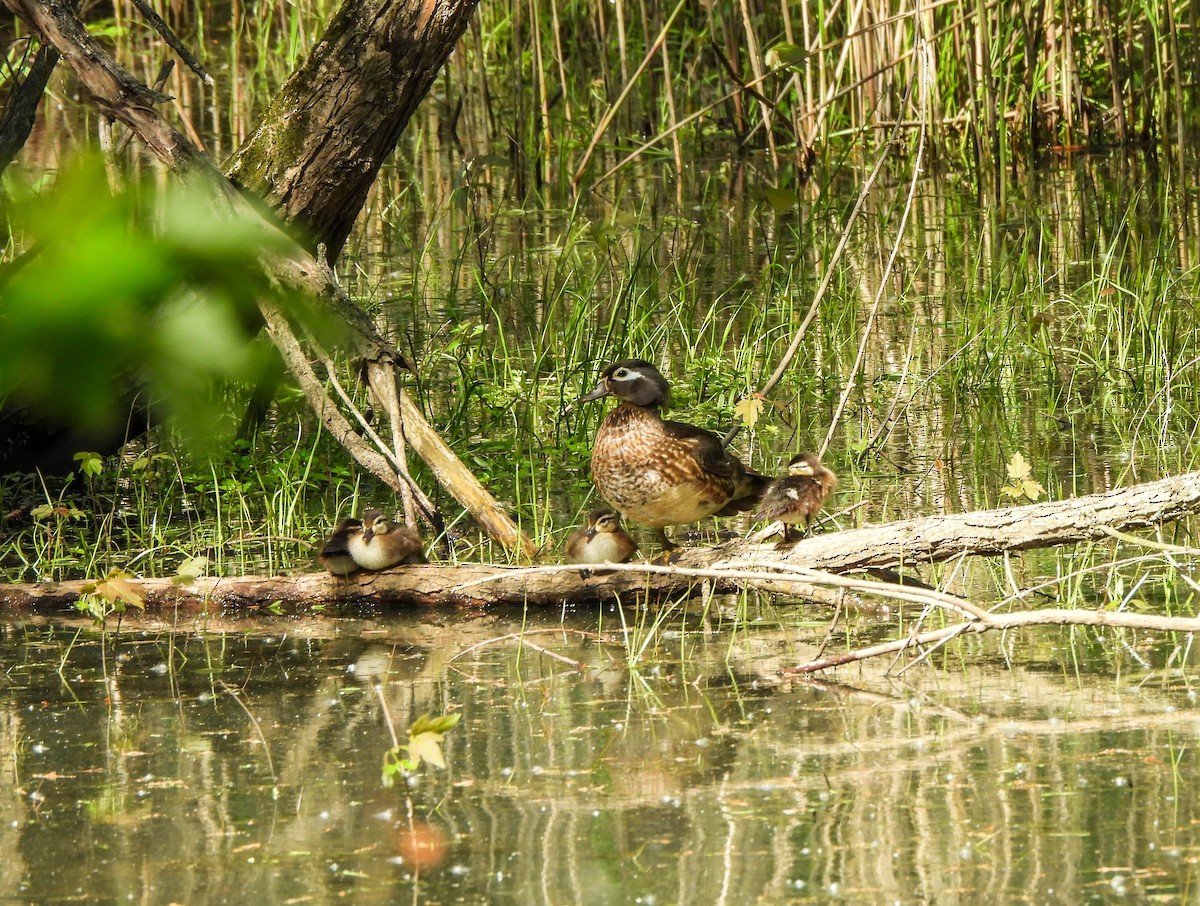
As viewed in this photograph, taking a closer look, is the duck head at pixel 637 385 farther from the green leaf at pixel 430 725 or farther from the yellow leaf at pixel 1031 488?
the green leaf at pixel 430 725

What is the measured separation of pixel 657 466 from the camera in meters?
5.15

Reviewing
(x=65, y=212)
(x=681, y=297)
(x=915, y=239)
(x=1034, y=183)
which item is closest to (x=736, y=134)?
(x=1034, y=183)

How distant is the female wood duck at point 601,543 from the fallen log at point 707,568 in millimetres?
180

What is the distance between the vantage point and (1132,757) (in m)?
3.44

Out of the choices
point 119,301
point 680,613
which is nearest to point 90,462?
point 680,613

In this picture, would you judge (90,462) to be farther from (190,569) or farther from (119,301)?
(119,301)

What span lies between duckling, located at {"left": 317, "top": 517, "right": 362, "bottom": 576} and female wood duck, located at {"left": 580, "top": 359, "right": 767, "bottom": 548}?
0.84 m

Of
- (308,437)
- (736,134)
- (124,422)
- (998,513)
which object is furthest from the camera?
(736,134)

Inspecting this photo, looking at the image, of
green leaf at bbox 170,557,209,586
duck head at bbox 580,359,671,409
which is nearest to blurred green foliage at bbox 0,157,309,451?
green leaf at bbox 170,557,209,586

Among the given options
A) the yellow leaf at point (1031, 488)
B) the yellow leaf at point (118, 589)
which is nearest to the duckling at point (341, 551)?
the yellow leaf at point (118, 589)

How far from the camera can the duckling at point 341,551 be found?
4.88m

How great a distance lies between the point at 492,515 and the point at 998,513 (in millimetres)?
1443

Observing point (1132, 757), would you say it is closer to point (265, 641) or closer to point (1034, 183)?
point (265, 641)

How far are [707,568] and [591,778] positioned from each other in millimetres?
1296
